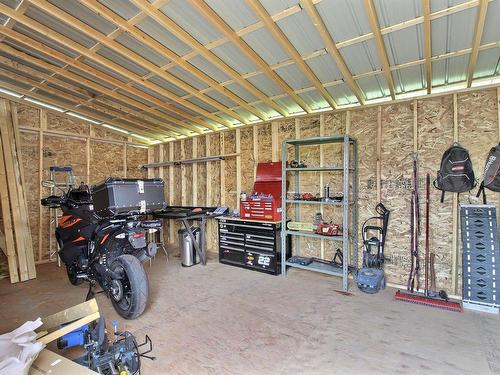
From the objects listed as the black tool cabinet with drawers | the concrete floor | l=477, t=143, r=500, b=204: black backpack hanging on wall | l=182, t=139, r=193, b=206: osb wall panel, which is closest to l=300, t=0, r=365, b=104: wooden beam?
l=477, t=143, r=500, b=204: black backpack hanging on wall

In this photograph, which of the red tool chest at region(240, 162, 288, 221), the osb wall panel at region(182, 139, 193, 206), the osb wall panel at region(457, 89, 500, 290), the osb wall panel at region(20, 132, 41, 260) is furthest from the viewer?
the osb wall panel at region(182, 139, 193, 206)

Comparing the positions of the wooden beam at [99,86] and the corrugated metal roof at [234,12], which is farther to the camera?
the wooden beam at [99,86]

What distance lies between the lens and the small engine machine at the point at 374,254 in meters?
3.33

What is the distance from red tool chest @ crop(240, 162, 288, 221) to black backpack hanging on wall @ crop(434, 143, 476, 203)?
216 centimetres

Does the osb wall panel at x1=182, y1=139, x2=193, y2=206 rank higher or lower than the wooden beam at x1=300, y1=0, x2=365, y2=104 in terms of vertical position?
lower

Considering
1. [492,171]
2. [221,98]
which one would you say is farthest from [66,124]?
[492,171]

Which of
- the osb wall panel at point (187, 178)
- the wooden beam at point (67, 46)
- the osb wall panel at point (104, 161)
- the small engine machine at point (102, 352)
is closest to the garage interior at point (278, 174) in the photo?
the wooden beam at point (67, 46)

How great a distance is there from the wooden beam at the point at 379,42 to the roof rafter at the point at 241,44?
1.15 meters

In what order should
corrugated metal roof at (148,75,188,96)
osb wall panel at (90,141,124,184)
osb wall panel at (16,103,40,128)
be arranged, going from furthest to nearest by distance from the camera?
osb wall panel at (90,141,124,184) → osb wall panel at (16,103,40,128) → corrugated metal roof at (148,75,188,96)

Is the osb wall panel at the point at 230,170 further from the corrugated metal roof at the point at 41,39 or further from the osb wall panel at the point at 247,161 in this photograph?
the corrugated metal roof at the point at 41,39

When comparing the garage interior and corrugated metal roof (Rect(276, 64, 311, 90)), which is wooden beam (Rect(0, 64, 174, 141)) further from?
corrugated metal roof (Rect(276, 64, 311, 90))

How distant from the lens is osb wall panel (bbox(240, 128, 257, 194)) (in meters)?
4.95

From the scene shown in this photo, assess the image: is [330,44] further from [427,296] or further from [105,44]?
[427,296]

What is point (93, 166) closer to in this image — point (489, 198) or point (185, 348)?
point (185, 348)
